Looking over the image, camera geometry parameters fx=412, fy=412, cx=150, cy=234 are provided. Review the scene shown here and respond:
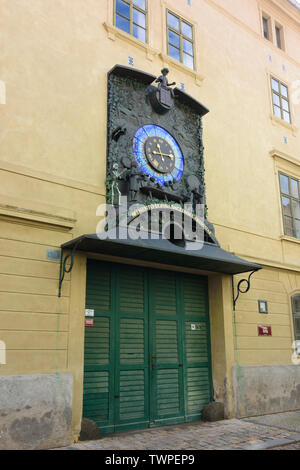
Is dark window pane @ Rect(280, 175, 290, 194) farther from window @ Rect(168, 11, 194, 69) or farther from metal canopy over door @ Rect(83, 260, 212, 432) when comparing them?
metal canopy over door @ Rect(83, 260, 212, 432)

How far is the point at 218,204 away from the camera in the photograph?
980cm

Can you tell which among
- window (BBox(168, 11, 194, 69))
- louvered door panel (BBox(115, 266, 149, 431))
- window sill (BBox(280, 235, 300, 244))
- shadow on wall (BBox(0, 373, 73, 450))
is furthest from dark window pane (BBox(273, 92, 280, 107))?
shadow on wall (BBox(0, 373, 73, 450))

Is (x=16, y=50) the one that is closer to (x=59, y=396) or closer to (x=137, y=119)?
(x=137, y=119)

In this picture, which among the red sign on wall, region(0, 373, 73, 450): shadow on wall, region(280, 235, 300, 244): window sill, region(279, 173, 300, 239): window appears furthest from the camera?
region(279, 173, 300, 239): window

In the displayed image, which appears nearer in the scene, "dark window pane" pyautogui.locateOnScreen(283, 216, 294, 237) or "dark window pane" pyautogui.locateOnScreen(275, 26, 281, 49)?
"dark window pane" pyautogui.locateOnScreen(283, 216, 294, 237)

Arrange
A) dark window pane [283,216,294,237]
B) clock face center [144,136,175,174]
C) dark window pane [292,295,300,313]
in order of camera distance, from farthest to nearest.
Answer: dark window pane [283,216,294,237] → dark window pane [292,295,300,313] → clock face center [144,136,175,174]

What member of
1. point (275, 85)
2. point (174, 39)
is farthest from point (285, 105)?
point (174, 39)

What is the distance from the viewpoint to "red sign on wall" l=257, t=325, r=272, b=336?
968 cm

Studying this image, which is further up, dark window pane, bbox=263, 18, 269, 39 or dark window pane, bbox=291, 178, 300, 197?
dark window pane, bbox=263, 18, 269, 39

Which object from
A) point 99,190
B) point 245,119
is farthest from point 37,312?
point 245,119

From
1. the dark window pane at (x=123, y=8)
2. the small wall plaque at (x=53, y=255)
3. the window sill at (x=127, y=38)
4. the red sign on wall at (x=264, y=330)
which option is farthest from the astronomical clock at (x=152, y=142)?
the red sign on wall at (x=264, y=330)

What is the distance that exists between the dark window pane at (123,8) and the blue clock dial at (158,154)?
8.83 ft

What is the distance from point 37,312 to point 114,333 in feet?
5.62

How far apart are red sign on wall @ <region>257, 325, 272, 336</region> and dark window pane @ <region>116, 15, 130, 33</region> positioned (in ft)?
24.3
